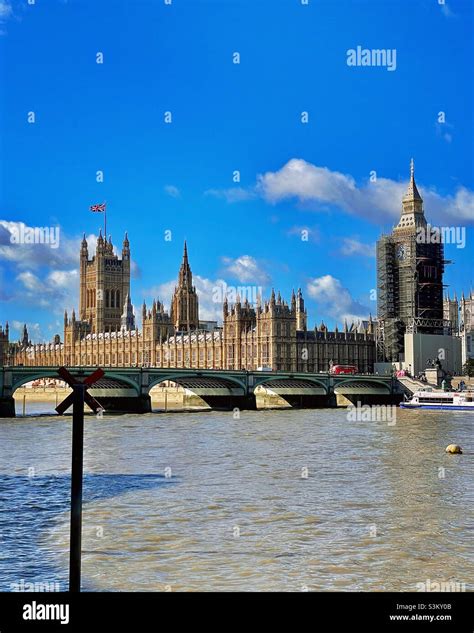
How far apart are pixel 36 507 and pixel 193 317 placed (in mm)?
108695

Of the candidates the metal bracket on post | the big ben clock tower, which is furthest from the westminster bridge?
the metal bracket on post

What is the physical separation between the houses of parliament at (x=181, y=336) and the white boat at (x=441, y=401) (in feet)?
83.4

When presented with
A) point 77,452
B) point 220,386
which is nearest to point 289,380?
point 220,386

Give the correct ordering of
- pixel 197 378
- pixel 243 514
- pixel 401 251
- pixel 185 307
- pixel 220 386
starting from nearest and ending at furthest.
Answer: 1. pixel 243 514
2. pixel 197 378
3. pixel 220 386
4. pixel 401 251
5. pixel 185 307

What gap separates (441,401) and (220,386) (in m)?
18.8

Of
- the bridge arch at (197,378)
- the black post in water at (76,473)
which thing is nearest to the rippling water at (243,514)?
the black post in water at (76,473)

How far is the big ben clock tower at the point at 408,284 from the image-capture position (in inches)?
3708

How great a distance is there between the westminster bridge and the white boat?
239 inches

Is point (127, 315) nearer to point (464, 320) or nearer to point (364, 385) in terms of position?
point (464, 320)

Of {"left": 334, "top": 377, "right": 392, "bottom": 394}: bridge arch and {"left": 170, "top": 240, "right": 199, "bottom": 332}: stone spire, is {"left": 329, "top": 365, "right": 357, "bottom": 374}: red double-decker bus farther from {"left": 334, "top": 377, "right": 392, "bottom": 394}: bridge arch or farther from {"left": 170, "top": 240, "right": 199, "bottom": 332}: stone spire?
{"left": 170, "top": 240, "right": 199, "bottom": 332}: stone spire

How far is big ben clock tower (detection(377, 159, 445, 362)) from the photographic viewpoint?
94.2 m

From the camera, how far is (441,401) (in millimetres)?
73500

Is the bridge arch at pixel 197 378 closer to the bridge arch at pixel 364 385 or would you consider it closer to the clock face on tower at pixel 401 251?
the bridge arch at pixel 364 385
